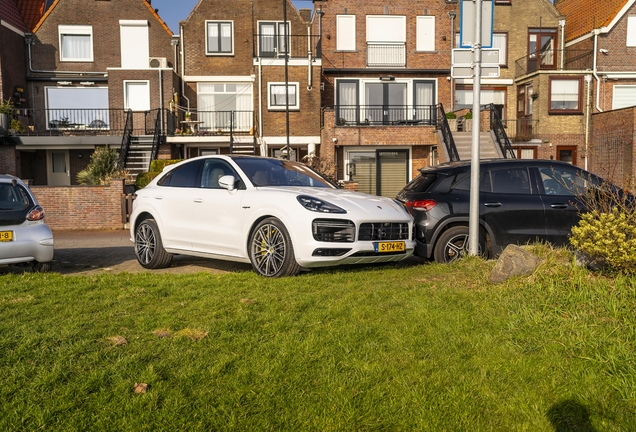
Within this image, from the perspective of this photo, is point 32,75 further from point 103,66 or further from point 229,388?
point 229,388

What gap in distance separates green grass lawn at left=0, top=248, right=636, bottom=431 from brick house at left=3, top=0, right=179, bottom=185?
2346cm

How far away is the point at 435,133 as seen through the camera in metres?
26.4

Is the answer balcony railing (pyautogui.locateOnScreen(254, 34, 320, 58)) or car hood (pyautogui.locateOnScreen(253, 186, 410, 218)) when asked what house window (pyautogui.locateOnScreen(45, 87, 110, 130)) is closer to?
balcony railing (pyautogui.locateOnScreen(254, 34, 320, 58))

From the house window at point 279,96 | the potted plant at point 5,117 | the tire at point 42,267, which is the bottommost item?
the tire at point 42,267

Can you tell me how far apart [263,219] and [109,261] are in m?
4.02

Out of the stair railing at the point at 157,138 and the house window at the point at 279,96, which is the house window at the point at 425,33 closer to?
the house window at the point at 279,96

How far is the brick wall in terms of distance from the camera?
741 inches

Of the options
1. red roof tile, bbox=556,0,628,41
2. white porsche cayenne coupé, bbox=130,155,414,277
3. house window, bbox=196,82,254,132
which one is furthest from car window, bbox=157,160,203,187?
red roof tile, bbox=556,0,628,41

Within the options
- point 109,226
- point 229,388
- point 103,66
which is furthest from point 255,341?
point 103,66

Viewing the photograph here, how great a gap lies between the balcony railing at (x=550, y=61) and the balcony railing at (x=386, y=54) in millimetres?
7457

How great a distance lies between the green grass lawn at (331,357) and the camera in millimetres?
3648

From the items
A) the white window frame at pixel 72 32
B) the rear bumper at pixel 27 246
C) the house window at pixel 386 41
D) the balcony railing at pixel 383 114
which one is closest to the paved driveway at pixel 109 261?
the rear bumper at pixel 27 246

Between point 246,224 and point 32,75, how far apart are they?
26713 millimetres

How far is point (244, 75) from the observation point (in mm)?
30812
